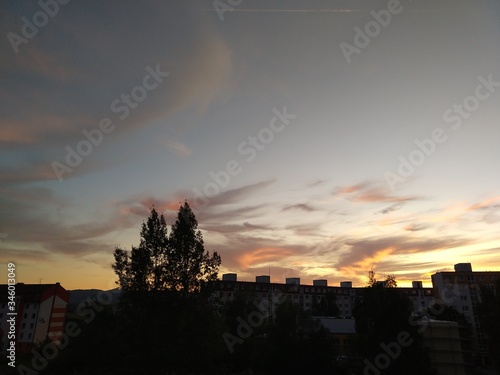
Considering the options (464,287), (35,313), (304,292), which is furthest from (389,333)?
(304,292)

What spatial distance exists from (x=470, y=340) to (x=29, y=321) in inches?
4251

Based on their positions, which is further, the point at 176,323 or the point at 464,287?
the point at 464,287

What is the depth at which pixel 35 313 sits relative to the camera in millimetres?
89062

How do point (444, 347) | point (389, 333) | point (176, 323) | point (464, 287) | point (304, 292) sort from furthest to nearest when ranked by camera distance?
point (304, 292) < point (464, 287) < point (444, 347) < point (389, 333) < point (176, 323)

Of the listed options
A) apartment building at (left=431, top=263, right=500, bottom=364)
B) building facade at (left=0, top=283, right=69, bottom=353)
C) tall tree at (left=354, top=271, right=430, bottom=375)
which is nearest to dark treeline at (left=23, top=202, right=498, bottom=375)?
tall tree at (left=354, top=271, right=430, bottom=375)

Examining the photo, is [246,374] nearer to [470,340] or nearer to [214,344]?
[214,344]

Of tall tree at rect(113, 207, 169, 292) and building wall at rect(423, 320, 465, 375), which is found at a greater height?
tall tree at rect(113, 207, 169, 292)

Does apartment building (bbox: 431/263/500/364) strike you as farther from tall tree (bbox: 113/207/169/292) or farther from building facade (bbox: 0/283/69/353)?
building facade (bbox: 0/283/69/353)

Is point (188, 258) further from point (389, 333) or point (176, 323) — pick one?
point (389, 333)

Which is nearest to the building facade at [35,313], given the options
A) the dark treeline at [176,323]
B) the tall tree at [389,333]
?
the dark treeline at [176,323]

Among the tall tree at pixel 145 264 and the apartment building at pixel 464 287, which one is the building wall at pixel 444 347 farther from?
the apartment building at pixel 464 287

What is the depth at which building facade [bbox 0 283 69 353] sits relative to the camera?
85375 millimetres

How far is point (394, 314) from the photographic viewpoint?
100 ft

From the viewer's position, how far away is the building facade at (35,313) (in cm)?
8538
